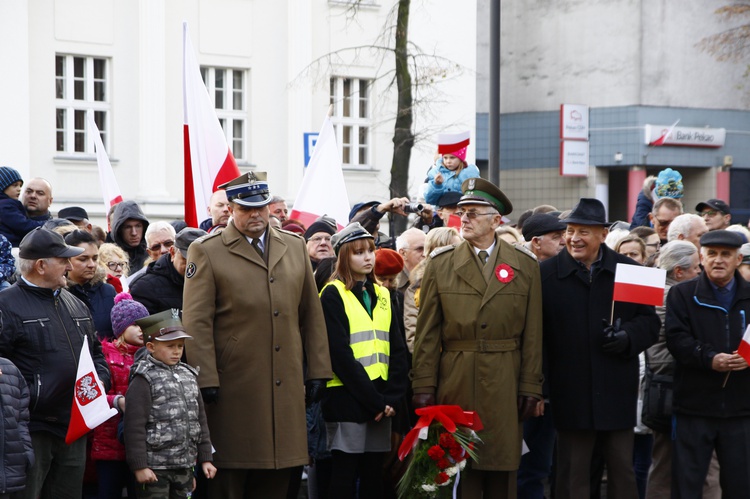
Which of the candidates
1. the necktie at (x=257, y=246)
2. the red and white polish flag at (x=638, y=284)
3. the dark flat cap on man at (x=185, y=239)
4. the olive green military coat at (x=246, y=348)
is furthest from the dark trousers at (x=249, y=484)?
the red and white polish flag at (x=638, y=284)

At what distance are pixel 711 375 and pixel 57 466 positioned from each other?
4.17m

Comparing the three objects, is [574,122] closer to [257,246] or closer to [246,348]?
[257,246]

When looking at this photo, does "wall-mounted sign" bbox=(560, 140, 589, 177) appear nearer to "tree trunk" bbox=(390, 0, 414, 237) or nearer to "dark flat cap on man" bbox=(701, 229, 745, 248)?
"tree trunk" bbox=(390, 0, 414, 237)

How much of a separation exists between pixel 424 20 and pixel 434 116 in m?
2.05

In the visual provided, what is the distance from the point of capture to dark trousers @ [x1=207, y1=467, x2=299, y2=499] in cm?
686

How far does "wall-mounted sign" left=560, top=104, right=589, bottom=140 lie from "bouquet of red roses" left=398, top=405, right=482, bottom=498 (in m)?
25.6

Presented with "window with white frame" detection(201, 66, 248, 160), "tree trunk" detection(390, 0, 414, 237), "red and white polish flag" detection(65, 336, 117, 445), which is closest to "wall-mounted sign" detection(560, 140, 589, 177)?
"window with white frame" detection(201, 66, 248, 160)

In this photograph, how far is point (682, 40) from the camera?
32.3 meters

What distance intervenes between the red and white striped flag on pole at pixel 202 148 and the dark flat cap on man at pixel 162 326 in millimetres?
3471

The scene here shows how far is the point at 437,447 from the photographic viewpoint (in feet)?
23.4

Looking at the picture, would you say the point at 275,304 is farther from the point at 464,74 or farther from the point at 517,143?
the point at 517,143

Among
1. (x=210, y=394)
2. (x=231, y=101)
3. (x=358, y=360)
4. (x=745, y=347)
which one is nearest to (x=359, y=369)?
(x=358, y=360)

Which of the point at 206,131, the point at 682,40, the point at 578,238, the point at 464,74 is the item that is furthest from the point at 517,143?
the point at 578,238

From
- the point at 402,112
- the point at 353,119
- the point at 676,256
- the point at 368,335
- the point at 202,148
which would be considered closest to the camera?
the point at 368,335
